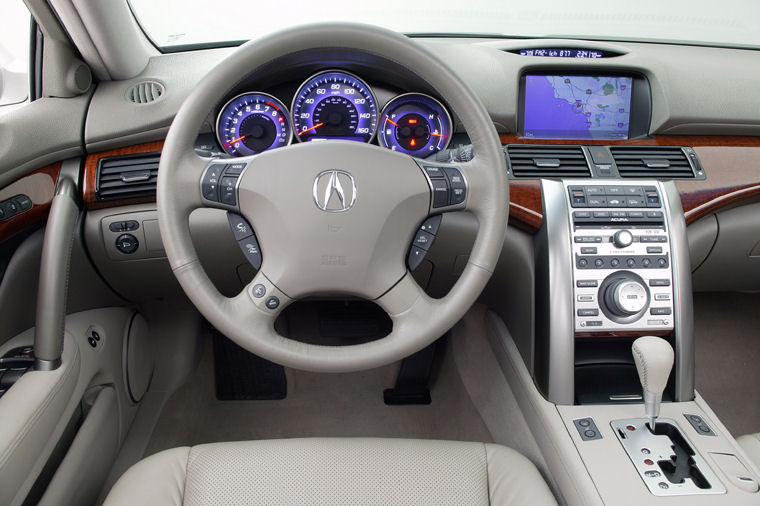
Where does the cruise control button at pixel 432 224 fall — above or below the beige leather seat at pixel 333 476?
above

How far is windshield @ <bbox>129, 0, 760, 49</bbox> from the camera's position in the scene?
161cm

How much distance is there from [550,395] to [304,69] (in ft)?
2.78

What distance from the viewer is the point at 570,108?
1.46m

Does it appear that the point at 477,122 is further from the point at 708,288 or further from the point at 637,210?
the point at 708,288

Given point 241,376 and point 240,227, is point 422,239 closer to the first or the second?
point 240,227

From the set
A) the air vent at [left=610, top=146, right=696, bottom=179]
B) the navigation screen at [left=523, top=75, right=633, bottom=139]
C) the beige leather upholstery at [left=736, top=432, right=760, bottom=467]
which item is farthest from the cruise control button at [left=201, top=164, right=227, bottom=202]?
the beige leather upholstery at [left=736, top=432, right=760, bottom=467]

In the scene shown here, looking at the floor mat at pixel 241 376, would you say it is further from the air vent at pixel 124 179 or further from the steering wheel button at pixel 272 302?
the steering wheel button at pixel 272 302

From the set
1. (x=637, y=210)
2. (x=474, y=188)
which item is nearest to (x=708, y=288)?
(x=637, y=210)

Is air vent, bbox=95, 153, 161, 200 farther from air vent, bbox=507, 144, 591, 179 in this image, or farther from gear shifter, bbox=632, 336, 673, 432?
gear shifter, bbox=632, 336, 673, 432

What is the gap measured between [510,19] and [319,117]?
2.84ft

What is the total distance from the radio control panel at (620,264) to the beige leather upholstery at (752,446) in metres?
0.27

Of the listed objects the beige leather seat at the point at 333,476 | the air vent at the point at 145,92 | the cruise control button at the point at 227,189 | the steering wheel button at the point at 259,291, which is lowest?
the beige leather seat at the point at 333,476

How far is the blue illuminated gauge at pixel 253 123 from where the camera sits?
3.96 feet

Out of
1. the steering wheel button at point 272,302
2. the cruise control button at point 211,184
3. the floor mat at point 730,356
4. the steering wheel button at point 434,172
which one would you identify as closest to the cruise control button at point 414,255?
the steering wheel button at point 434,172
